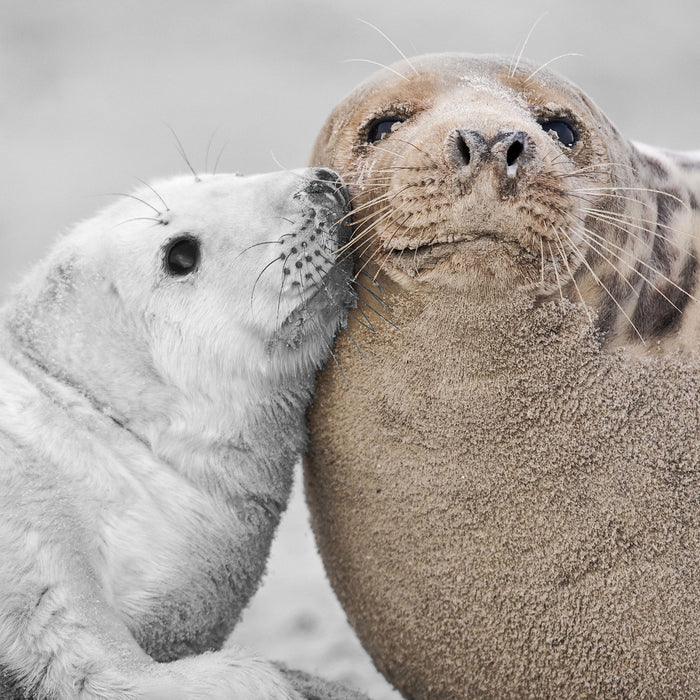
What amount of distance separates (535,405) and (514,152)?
0.38 m

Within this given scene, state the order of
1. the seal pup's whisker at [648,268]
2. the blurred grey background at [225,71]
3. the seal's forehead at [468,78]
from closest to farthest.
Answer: the seal pup's whisker at [648,268] → the seal's forehead at [468,78] → the blurred grey background at [225,71]

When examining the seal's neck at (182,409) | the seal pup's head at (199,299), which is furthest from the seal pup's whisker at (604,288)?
the seal's neck at (182,409)

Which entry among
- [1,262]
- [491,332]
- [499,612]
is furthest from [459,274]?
[1,262]

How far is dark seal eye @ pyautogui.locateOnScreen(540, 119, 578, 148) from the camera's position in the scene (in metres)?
1.31

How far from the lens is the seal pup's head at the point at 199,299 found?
1407mm

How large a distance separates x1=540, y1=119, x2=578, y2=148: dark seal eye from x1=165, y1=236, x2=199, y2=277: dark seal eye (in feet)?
1.92

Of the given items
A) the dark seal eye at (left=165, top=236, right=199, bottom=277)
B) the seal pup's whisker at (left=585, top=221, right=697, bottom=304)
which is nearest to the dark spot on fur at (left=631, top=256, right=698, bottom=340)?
the seal pup's whisker at (left=585, top=221, right=697, bottom=304)

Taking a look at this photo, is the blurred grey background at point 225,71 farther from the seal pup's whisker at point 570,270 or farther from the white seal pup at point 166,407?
the seal pup's whisker at point 570,270

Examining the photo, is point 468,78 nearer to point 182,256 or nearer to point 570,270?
point 570,270

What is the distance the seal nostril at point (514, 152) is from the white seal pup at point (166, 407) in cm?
33

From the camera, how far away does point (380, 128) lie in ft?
4.57

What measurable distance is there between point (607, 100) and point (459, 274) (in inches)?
141

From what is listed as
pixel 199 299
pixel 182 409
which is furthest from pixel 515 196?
pixel 182 409

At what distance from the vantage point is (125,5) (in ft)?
14.5
